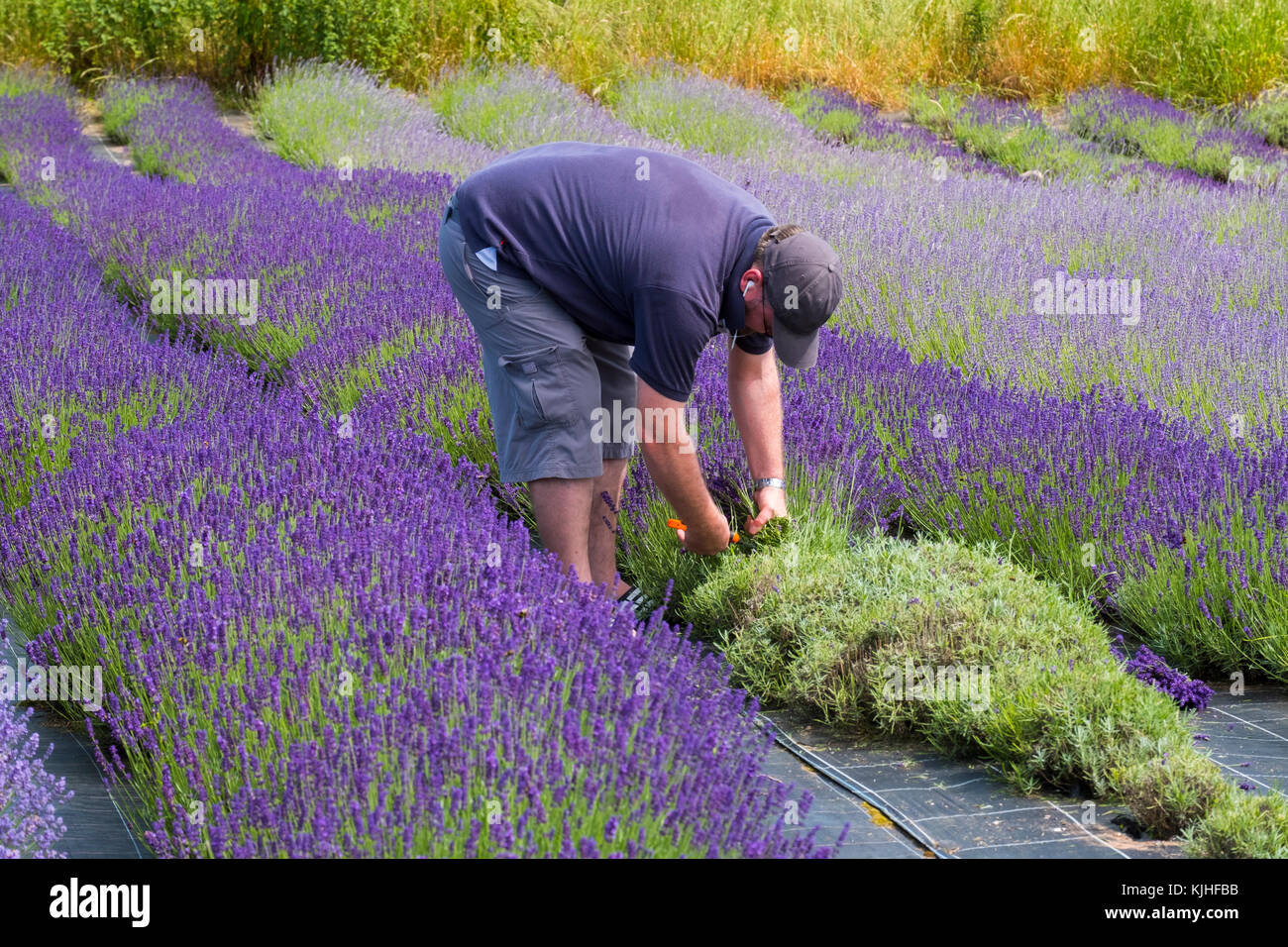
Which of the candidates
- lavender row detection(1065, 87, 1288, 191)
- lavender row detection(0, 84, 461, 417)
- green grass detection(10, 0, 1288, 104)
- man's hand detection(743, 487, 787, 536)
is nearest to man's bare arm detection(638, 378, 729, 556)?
man's hand detection(743, 487, 787, 536)

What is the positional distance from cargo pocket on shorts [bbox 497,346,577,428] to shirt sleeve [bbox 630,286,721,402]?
436 millimetres

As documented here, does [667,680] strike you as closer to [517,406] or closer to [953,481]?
[517,406]

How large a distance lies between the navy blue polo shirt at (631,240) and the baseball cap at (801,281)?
0.09 m

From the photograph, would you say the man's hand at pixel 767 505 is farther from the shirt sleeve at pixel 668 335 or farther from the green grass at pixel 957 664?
the shirt sleeve at pixel 668 335

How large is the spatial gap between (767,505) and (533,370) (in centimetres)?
68

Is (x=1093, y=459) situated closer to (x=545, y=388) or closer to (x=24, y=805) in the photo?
(x=545, y=388)

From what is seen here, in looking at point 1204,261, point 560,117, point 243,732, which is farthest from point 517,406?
point 560,117

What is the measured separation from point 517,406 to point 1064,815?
5.11ft

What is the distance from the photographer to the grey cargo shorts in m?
3.06

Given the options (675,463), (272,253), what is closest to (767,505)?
(675,463)

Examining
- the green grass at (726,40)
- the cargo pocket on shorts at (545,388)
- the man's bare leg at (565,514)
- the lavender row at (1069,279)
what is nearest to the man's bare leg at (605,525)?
the man's bare leg at (565,514)

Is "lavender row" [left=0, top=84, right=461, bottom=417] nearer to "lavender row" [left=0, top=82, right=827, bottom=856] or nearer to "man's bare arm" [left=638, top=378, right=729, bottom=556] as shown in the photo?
"lavender row" [left=0, top=82, right=827, bottom=856]

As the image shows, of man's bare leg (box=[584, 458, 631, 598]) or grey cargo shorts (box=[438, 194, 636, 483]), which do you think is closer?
grey cargo shorts (box=[438, 194, 636, 483])

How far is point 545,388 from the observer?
309 centimetres
